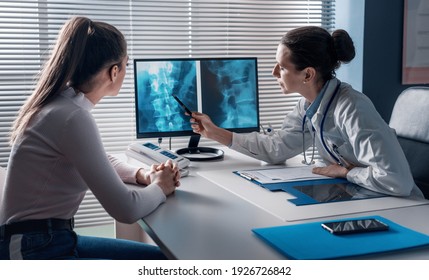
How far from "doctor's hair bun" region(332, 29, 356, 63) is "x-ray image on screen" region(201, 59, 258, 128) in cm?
52

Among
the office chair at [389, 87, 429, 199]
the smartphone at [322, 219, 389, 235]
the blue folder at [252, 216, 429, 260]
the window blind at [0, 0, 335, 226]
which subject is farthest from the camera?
the window blind at [0, 0, 335, 226]

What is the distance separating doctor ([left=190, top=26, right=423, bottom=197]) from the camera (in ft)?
5.49

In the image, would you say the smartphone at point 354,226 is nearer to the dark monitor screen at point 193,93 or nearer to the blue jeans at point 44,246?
the blue jeans at point 44,246

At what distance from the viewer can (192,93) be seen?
89.8 inches

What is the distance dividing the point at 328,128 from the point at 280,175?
0.78 ft

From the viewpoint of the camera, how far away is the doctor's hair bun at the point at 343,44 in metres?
1.88

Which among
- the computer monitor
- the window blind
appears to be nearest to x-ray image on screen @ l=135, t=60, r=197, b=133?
the computer monitor

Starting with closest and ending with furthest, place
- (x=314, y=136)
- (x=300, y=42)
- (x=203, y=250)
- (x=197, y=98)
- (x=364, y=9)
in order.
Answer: (x=203, y=250), (x=300, y=42), (x=314, y=136), (x=197, y=98), (x=364, y=9)

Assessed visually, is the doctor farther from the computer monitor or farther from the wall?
the wall

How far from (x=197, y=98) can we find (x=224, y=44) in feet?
2.96

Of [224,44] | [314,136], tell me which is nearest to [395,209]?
[314,136]
